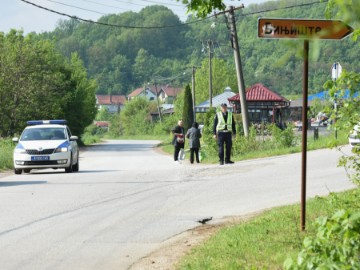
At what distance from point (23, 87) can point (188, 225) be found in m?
49.8

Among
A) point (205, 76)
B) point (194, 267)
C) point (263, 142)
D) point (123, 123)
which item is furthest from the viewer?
point (123, 123)

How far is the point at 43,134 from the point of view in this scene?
87.8ft

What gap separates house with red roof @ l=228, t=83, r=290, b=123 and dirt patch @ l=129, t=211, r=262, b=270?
216ft

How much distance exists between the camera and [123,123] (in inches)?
5630

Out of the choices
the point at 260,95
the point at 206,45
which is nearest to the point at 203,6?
the point at 206,45

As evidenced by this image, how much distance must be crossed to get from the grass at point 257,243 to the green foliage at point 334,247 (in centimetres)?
267

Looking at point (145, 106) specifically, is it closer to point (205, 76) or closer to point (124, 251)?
point (205, 76)

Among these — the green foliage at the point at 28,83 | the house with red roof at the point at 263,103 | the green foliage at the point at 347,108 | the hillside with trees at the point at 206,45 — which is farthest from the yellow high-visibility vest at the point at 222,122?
the house with red roof at the point at 263,103

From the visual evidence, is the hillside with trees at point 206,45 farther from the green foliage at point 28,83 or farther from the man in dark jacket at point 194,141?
the man in dark jacket at point 194,141

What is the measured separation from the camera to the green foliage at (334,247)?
3396 mm

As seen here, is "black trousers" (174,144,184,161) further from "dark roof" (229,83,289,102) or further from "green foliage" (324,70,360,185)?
"dark roof" (229,83,289,102)

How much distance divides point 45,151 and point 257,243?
1736 cm

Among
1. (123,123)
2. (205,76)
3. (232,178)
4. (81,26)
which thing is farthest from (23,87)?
(123,123)

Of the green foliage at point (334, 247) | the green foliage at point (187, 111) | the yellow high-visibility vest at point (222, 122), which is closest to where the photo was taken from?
the green foliage at point (334, 247)
